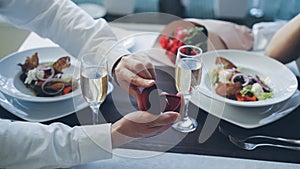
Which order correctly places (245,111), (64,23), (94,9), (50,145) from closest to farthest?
(50,145) → (245,111) → (64,23) → (94,9)

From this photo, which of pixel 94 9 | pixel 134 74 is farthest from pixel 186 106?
pixel 94 9

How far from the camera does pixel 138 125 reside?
77cm

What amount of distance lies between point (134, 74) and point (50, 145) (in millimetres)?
250

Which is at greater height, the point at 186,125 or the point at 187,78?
the point at 187,78

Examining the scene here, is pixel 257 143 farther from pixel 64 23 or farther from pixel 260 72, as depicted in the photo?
pixel 64 23

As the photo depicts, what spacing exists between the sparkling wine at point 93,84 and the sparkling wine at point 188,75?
0.18m

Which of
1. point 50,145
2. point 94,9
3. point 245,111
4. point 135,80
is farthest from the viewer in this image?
point 94,9

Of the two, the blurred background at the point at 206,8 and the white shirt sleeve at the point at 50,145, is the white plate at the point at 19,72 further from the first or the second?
the blurred background at the point at 206,8

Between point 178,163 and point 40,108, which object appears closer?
point 178,163

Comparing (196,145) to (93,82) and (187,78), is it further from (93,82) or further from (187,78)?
(93,82)

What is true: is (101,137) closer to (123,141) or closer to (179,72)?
(123,141)

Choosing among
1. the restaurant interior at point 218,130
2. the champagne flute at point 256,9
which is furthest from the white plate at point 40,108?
the champagne flute at point 256,9

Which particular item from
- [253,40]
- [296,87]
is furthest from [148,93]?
[253,40]

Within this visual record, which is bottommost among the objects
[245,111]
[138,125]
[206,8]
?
[206,8]
